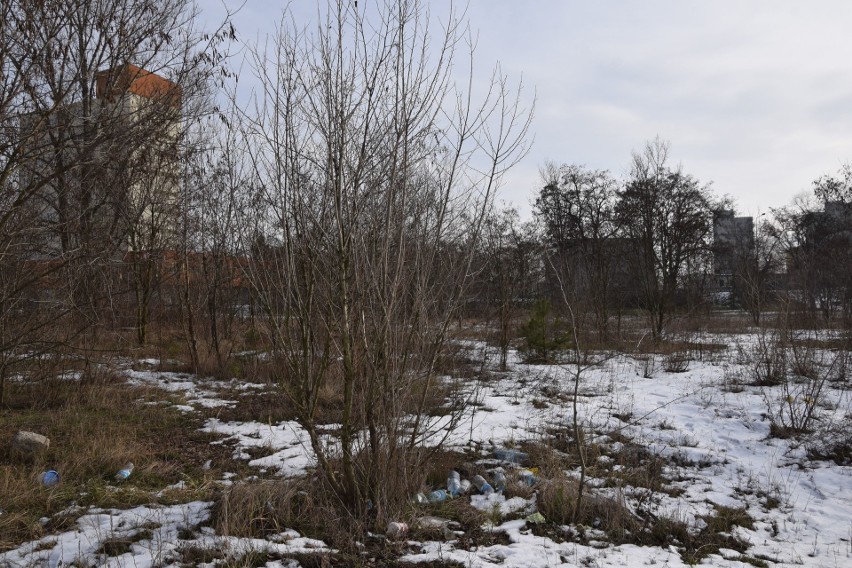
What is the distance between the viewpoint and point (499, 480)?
169 inches

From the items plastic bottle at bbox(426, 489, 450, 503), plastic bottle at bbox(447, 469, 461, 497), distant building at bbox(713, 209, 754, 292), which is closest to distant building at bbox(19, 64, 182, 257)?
plastic bottle at bbox(426, 489, 450, 503)

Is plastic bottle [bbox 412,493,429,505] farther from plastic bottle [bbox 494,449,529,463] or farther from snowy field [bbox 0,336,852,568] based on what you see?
plastic bottle [bbox 494,449,529,463]

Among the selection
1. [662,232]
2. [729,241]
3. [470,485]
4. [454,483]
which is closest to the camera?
[454,483]

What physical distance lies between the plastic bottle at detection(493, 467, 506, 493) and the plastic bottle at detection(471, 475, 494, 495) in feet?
0.18

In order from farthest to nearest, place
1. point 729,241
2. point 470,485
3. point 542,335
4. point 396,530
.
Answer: point 729,241
point 542,335
point 470,485
point 396,530

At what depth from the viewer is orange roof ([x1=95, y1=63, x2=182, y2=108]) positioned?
158 inches

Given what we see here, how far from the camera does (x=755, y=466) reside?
4934mm

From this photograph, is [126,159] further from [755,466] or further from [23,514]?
[755,466]

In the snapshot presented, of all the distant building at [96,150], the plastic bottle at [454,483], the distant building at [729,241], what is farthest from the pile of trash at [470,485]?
the distant building at [729,241]

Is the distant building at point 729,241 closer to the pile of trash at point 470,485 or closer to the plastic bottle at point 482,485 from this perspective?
the pile of trash at point 470,485

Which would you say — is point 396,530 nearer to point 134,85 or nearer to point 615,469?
point 615,469

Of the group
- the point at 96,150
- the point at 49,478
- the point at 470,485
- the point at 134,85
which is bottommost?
the point at 470,485

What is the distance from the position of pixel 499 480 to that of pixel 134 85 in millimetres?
4086

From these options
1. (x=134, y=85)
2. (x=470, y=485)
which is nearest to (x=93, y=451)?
(x=134, y=85)
